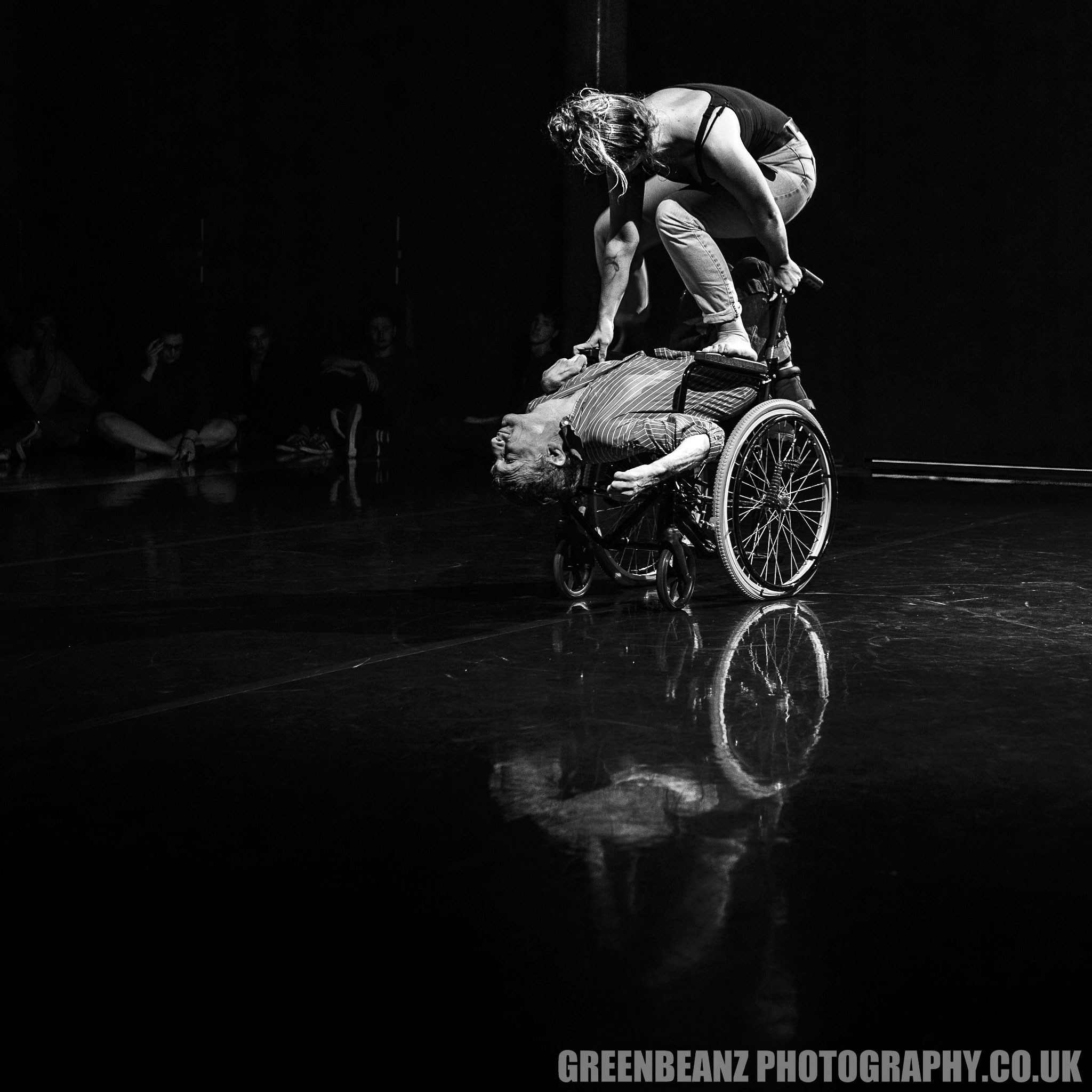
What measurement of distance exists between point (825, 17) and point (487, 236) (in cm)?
256

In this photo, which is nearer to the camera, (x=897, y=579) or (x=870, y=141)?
(x=897, y=579)

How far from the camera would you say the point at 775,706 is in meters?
3.13

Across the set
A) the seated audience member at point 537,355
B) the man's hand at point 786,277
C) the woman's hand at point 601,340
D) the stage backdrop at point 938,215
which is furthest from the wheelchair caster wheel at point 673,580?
the stage backdrop at point 938,215

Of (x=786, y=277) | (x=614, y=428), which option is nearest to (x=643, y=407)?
(x=614, y=428)

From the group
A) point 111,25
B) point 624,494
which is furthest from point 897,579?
point 111,25

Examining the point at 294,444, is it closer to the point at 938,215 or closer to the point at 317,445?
the point at 317,445

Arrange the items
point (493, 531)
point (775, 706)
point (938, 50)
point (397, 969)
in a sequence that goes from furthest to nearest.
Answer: point (938, 50), point (493, 531), point (775, 706), point (397, 969)

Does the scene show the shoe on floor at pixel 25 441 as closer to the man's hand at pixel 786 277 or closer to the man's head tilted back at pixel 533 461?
the man's head tilted back at pixel 533 461

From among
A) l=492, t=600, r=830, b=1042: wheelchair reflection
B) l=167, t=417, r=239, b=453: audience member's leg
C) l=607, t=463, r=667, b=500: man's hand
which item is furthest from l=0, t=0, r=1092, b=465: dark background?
l=492, t=600, r=830, b=1042: wheelchair reflection

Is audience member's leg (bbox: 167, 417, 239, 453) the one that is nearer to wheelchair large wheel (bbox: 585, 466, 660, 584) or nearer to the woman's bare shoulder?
wheelchair large wheel (bbox: 585, 466, 660, 584)

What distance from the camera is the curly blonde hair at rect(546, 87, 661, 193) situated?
159 inches

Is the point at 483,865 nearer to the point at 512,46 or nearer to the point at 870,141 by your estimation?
the point at 870,141

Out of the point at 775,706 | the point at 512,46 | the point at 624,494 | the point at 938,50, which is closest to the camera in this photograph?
the point at 775,706

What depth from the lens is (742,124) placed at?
14.2 ft
